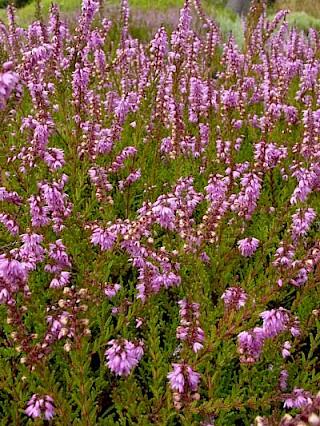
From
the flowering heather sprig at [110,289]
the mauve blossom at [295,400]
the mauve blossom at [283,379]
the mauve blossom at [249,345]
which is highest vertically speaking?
the mauve blossom at [249,345]

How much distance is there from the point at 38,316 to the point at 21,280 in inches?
17.2

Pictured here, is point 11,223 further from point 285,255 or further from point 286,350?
point 286,350

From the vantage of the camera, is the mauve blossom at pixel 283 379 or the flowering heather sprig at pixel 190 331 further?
the mauve blossom at pixel 283 379

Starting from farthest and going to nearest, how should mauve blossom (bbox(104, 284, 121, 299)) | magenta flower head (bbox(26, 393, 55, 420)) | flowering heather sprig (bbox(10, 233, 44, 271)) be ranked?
mauve blossom (bbox(104, 284, 121, 299)) → flowering heather sprig (bbox(10, 233, 44, 271)) → magenta flower head (bbox(26, 393, 55, 420))

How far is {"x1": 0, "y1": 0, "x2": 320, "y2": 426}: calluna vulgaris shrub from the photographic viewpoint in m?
2.38

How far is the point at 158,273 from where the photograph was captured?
2.98 metres

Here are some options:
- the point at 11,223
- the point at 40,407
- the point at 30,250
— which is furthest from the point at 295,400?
the point at 11,223

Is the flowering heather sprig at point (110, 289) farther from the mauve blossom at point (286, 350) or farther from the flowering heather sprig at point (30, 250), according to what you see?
the mauve blossom at point (286, 350)

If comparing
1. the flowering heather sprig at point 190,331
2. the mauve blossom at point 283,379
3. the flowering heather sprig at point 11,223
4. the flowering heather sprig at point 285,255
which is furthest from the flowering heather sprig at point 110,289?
the mauve blossom at point 283,379

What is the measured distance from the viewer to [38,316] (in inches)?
106

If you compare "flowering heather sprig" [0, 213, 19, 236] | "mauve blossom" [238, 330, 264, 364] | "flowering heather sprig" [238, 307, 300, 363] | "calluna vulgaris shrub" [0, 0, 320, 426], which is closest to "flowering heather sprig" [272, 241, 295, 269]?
"calluna vulgaris shrub" [0, 0, 320, 426]

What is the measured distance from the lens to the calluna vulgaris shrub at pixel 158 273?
7.82ft

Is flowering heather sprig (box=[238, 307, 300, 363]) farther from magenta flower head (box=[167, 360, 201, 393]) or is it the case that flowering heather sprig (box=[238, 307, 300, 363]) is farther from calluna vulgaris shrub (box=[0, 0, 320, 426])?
magenta flower head (box=[167, 360, 201, 393])

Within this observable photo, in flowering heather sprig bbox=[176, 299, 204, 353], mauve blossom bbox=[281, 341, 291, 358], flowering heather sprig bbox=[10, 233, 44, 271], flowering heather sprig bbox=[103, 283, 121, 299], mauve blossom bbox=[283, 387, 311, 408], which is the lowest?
mauve blossom bbox=[283, 387, 311, 408]
